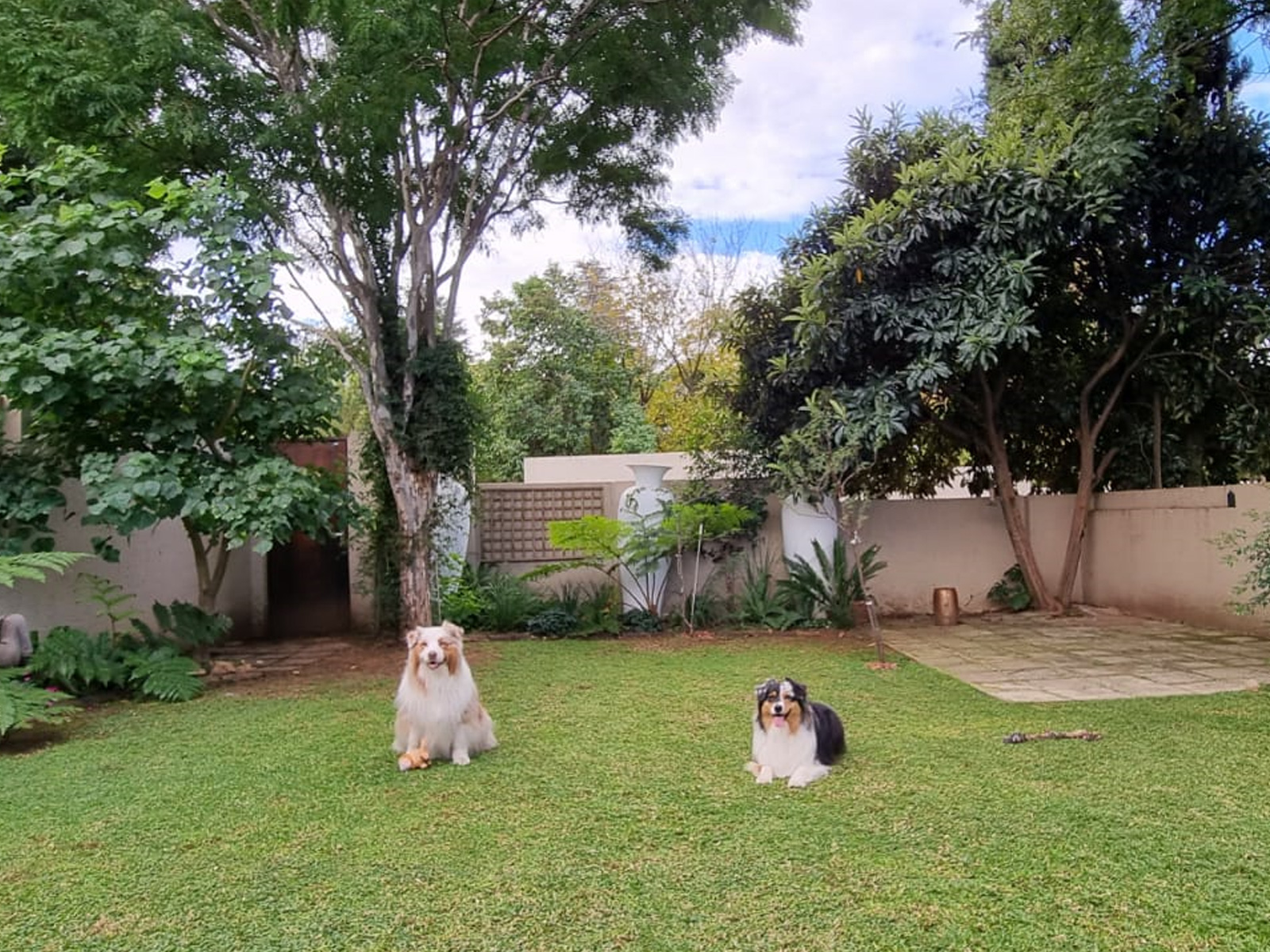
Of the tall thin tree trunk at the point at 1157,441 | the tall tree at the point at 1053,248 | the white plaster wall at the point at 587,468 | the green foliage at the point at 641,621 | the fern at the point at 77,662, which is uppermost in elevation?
the tall tree at the point at 1053,248

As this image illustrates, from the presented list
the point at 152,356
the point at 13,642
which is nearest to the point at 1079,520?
the point at 152,356

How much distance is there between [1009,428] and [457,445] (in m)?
5.82

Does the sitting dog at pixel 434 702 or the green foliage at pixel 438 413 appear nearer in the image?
the sitting dog at pixel 434 702

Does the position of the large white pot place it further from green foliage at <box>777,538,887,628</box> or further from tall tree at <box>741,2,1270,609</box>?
tall tree at <box>741,2,1270,609</box>

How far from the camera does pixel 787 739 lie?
3.72 m

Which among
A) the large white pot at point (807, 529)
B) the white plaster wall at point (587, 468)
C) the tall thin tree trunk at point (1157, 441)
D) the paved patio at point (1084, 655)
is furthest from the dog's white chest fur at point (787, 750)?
the white plaster wall at point (587, 468)

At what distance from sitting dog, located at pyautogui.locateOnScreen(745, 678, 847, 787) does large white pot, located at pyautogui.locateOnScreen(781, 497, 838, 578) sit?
480 centimetres

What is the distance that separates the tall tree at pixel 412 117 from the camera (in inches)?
231

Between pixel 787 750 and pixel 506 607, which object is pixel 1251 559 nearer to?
pixel 787 750

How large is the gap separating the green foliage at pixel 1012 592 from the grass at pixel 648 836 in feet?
14.3

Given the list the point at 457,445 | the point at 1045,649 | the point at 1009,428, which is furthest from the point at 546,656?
the point at 1009,428

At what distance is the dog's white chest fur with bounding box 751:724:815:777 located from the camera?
12.2 feet

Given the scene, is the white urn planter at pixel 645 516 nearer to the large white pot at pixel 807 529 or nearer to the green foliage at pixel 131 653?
the large white pot at pixel 807 529

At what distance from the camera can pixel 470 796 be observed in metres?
3.62
